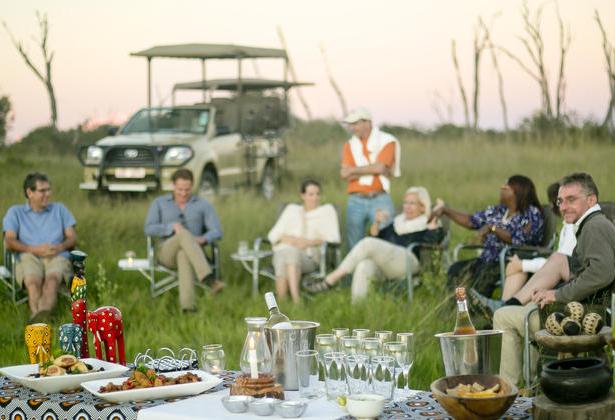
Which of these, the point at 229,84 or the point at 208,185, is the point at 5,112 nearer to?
the point at 229,84

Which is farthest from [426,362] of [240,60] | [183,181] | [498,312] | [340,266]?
[240,60]

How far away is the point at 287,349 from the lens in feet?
10.8

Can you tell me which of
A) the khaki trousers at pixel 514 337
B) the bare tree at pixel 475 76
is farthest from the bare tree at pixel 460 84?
the khaki trousers at pixel 514 337

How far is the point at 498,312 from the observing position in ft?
17.4

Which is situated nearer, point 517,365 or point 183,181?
point 517,365

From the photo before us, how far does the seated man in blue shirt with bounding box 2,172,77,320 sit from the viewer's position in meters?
7.46

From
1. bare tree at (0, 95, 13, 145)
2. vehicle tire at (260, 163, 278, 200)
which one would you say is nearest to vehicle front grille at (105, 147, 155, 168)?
vehicle tire at (260, 163, 278, 200)

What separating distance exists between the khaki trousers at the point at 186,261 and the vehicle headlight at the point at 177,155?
96.1 inches

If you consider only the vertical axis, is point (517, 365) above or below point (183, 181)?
below

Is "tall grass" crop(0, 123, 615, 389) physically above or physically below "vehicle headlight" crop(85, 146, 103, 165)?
below

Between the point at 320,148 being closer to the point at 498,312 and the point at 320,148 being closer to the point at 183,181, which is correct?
the point at 183,181

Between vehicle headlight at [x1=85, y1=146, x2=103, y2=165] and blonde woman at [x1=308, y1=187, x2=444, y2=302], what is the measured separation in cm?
347

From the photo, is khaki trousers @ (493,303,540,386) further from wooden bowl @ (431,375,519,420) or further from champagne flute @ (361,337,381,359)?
wooden bowl @ (431,375,519,420)

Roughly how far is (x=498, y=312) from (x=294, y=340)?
7.23 ft
